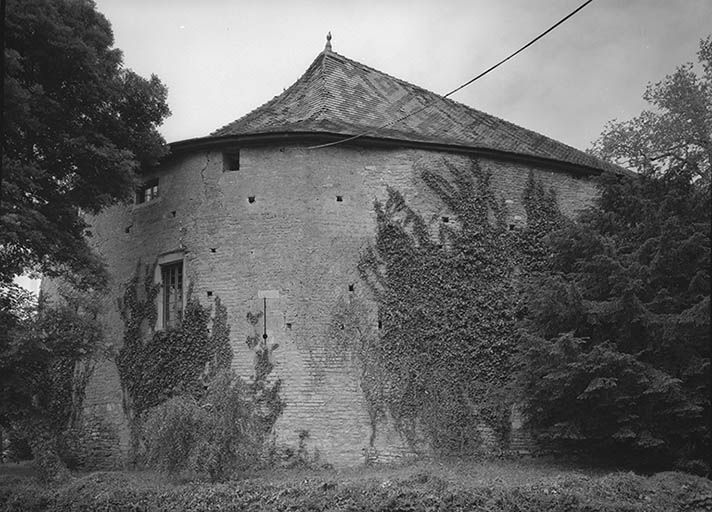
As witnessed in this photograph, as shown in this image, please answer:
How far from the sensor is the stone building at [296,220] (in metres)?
16.2

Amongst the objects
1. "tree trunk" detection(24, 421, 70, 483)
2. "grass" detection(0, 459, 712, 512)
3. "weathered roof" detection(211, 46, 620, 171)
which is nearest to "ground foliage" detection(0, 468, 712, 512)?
"grass" detection(0, 459, 712, 512)

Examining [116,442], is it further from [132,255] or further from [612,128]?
[612,128]

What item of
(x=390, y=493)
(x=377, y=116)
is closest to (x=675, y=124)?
(x=377, y=116)

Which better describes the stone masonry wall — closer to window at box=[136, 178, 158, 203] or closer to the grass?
window at box=[136, 178, 158, 203]

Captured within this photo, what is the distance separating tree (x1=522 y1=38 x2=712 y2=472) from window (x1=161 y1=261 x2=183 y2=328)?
8136mm

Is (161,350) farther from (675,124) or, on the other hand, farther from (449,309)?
(675,124)

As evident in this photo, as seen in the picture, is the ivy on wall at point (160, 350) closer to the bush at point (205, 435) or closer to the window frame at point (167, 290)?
the window frame at point (167, 290)

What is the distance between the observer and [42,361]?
15219 mm

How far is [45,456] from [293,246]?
22.3 ft

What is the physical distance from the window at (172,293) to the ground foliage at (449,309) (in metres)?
4.49

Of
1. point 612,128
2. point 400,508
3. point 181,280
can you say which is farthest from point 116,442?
point 612,128

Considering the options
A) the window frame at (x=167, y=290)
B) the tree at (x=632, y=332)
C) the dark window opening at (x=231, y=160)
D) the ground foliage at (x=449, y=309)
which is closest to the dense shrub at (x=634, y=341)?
the tree at (x=632, y=332)

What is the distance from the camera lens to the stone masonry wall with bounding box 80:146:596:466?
16.0 m

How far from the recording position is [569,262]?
17.0 meters
